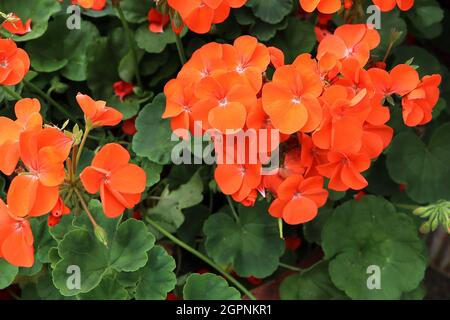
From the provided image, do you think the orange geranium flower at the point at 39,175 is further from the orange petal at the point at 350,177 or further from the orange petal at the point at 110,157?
the orange petal at the point at 350,177

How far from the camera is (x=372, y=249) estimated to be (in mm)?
1479

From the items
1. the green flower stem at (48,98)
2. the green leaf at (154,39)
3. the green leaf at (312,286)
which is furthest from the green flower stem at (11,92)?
the green leaf at (312,286)

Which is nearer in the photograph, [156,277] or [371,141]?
[371,141]

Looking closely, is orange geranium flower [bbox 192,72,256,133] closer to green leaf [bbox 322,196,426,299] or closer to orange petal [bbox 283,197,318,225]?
orange petal [bbox 283,197,318,225]

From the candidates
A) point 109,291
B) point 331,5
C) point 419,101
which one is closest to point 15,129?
point 109,291

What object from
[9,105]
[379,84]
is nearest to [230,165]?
[379,84]

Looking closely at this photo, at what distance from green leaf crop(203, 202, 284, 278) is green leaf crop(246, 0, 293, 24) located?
1.40ft

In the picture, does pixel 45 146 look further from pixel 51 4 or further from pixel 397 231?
pixel 397 231

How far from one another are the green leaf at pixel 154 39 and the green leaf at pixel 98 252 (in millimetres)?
425

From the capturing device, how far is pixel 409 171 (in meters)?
1.54

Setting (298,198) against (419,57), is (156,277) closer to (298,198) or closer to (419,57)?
(298,198)

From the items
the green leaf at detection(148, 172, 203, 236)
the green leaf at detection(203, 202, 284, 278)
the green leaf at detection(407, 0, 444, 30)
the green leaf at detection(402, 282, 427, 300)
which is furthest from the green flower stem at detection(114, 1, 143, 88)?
the green leaf at detection(402, 282, 427, 300)

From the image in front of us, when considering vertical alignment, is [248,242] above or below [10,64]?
below

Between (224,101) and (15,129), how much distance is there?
0.35 m
